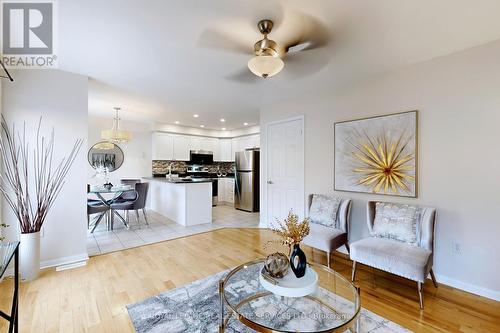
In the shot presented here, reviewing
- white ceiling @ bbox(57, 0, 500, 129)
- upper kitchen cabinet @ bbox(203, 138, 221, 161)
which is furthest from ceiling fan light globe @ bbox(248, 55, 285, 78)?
upper kitchen cabinet @ bbox(203, 138, 221, 161)

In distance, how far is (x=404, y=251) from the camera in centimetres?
223

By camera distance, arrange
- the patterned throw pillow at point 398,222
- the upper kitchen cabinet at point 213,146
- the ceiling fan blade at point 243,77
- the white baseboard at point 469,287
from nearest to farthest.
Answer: the white baseboard at point 469,287
the patterned throw pillow at point 398,222
the ceiling fan blade at point 243,77
the upper kitchen cabinet at point 213,146

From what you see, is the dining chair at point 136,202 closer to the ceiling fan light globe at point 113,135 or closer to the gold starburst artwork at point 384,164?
the ceiling fan light globe at point 113,135

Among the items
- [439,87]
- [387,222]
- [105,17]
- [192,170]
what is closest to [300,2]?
[105,17]

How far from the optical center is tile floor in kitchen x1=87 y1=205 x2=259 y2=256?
358 centimetres

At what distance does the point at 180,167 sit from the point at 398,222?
20.3 ft

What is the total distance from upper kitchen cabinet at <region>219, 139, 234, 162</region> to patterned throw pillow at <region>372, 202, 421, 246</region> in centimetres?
560

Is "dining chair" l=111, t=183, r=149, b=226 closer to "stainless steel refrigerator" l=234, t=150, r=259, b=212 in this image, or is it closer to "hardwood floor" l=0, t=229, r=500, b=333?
"hardwood floor" l=0, t=229, r=500, b=333

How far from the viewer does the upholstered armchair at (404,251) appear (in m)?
2.08

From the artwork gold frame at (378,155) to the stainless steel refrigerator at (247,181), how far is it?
3.12 meters

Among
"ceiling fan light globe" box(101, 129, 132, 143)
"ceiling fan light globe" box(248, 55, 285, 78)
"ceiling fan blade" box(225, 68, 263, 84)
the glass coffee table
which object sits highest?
"ceiling fan blade" box(225, 68, 263, 84)

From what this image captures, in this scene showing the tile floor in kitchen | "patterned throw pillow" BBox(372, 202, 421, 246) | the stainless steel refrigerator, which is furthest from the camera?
the stainless steel refrigerator

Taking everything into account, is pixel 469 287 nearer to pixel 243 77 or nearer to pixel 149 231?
pixel 243 77

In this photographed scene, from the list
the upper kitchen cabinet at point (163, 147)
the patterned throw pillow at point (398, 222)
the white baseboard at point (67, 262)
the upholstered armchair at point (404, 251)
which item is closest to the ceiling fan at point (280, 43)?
the patterned throw pillow at point (398, 222)
